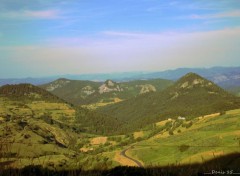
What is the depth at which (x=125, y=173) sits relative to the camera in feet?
28.1

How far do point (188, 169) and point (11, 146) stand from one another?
4.40 meters

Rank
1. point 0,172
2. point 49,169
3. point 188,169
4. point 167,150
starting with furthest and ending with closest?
point 167,150 → point 49,169 → point 188,169 → point 0,172

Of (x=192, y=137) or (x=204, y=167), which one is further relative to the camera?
(x=192, y=137)

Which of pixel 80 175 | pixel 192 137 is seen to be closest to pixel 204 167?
pixel 80 175

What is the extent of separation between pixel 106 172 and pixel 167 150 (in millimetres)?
142487

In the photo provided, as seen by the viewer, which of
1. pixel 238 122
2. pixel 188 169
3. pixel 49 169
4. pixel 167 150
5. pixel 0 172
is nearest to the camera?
pixel 0 172

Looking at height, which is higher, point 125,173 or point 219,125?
point 125,173

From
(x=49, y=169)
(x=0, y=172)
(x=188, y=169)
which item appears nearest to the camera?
(x=0, y=172)

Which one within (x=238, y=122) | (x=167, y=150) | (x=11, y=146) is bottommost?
(x=167, y=150)

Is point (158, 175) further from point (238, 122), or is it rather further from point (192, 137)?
point (238, 122)

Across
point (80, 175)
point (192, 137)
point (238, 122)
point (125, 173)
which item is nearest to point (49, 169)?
point (80, 175)

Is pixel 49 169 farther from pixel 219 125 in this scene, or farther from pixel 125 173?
pixel 219 125

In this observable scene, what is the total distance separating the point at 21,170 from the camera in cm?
837

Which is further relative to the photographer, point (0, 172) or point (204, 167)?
Answer: point (204, 167)
